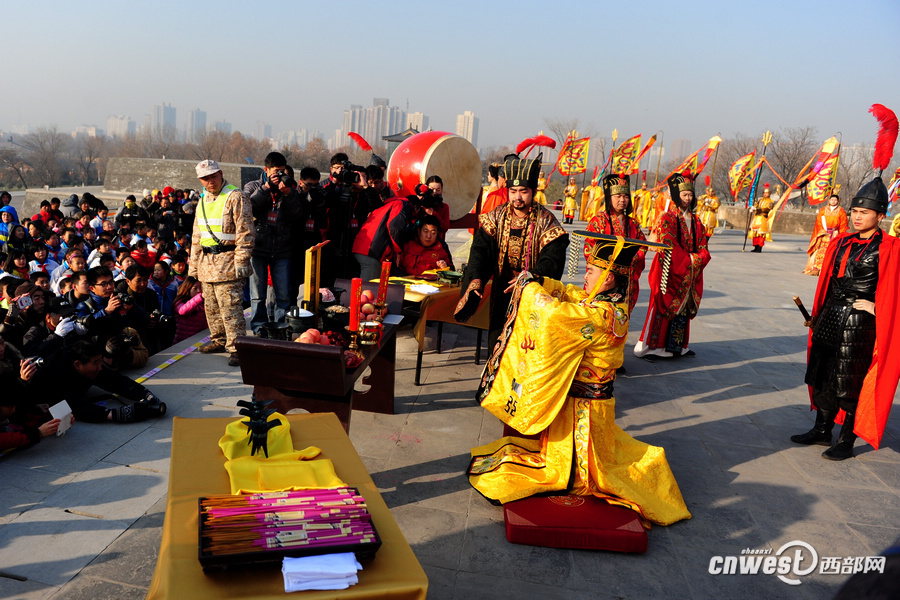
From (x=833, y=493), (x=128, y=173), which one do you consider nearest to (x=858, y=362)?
(x=833, y=493)

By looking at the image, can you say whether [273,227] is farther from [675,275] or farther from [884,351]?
[884,351]

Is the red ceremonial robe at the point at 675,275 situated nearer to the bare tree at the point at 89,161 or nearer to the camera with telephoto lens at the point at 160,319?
the camera with telephoto lens at the point at 160,319

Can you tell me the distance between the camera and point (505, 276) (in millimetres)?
4773

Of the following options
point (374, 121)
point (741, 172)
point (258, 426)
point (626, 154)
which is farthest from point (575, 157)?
point (374, 121)

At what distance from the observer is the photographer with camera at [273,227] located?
5.59 meters

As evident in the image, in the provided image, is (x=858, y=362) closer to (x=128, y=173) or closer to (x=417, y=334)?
(x=417, y=334)

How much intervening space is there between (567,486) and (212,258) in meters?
3.41

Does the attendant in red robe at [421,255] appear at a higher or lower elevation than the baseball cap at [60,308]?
higher

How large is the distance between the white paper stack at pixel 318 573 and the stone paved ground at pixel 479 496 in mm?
1183

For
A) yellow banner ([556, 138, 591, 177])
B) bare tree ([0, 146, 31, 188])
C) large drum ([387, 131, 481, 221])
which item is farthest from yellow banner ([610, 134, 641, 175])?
bare tree ([0, 146, 31, 188])

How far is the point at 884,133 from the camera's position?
5449mm

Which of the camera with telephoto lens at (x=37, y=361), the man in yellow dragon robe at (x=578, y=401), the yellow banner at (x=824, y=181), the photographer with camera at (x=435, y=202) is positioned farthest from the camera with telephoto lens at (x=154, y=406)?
the yellow banner at (x=824, y=181)

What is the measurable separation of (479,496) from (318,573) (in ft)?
6.56

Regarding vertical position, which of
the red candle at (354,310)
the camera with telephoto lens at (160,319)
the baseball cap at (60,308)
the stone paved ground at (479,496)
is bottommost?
the stone paved ground at (479,496)
